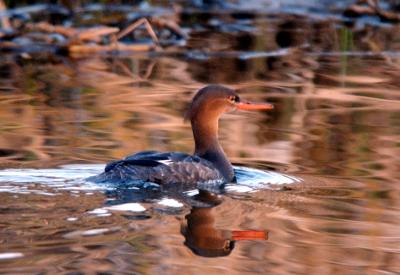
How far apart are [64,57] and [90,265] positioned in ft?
31.3

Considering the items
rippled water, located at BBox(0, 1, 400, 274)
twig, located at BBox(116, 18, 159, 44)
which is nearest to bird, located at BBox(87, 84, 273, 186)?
rippled water, located at BBox(0, 1, 400, 274)

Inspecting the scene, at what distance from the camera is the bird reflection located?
269 inches

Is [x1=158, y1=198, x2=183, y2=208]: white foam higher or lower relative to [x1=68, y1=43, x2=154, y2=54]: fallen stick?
lower

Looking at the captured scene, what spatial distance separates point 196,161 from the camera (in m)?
9.00

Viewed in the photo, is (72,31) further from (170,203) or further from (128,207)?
(128,207)

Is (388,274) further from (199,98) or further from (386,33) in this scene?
(386,33)

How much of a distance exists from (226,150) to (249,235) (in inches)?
119

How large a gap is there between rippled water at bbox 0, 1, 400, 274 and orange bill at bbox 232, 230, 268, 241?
0.09m

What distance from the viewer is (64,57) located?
15.5m

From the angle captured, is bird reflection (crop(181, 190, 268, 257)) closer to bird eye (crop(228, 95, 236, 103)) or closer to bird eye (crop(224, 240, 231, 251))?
bird eye (crop(224, 240, 231, 251))

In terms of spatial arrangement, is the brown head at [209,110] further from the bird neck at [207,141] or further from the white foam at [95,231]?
the white foam at [95,231]

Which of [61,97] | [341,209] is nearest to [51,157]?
[341,209]

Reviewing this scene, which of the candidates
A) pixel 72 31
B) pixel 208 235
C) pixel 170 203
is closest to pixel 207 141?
pixel 170 203

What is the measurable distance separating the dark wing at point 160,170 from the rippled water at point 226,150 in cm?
14
